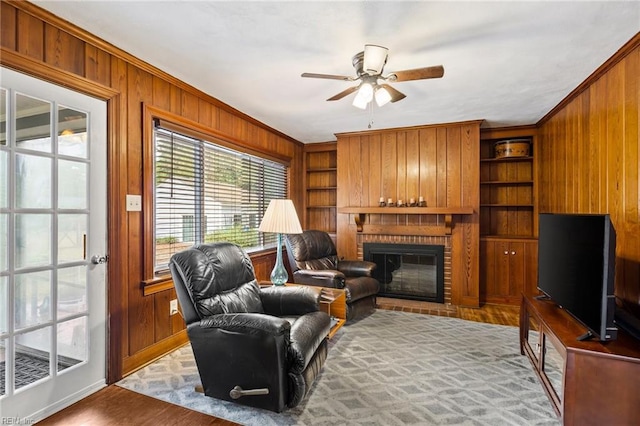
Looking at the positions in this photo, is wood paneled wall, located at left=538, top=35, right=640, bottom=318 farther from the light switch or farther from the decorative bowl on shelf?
the light switch

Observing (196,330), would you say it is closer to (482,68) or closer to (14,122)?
(14,122)

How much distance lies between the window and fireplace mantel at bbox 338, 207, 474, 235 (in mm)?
1337

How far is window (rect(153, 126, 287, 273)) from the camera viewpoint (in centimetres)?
280

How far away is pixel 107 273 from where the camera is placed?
7.43 feet

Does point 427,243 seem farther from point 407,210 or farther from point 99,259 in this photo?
point 99,259

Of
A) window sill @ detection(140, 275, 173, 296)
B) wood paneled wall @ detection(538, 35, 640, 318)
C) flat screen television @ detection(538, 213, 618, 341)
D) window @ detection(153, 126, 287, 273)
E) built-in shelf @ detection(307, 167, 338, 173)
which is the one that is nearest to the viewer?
flat screen television @ detection(538, 213, 618, 341)

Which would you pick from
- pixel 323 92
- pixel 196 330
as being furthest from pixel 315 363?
pixel 323 92

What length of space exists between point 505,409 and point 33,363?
2908 mm

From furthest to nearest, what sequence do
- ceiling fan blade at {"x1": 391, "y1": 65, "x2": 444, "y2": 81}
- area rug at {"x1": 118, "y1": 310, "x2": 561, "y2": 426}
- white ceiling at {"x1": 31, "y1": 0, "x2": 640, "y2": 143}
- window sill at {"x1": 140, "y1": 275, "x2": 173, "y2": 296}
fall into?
window sill at {"x1": 140, "y1": 275, "x2": 173, "y2": 296}
ceiling fan blade at {"x1": 391, "y1": 65, "x2": 444, "y2": 81}
area rug at {"x1": 118, "y1": 310, "x2": 561, "y2": 426}
white ceiling at {"x1": 31, "y1": 0, "x2": 640, "y2": 143}

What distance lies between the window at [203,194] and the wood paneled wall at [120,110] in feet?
0.83

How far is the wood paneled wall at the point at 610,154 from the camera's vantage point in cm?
216

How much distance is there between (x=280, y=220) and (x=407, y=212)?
84.4 inches

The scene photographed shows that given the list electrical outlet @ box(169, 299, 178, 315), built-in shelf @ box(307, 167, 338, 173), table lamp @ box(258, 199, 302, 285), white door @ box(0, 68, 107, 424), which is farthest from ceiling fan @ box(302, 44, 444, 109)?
built-in shelf @ box(307, 167, 338, 173)

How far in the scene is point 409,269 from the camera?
4480mm
